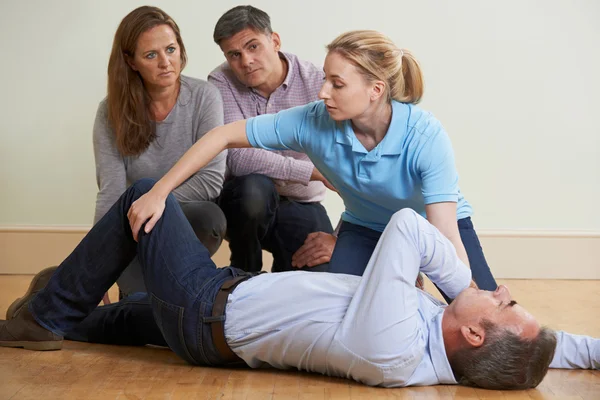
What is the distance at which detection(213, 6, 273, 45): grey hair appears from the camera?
9.07 ft

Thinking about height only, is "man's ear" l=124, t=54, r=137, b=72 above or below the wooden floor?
above

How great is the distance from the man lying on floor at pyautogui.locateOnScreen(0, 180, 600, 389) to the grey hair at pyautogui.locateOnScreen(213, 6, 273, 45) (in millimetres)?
761

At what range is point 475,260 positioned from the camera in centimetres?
248

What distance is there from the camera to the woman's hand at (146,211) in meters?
2.11

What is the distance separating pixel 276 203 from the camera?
294cm

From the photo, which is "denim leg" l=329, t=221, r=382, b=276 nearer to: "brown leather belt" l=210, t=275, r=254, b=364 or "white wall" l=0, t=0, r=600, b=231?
"brown leather belt" l=210, t=275, r=254, b=364

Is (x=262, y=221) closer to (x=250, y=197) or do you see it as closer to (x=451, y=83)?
(x=250, y=197)

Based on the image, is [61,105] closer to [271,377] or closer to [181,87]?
[181,87]

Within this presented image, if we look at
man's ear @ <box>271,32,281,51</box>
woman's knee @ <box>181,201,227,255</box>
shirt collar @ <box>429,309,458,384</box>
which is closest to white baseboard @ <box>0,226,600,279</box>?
woman's knee @ <box>181,201,227,255</box>

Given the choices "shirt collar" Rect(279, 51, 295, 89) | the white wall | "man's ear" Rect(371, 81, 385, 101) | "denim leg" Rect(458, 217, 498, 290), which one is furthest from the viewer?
the white wall

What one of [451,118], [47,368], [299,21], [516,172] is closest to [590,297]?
[516,172]


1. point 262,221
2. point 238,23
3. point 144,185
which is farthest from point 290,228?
point 144,185

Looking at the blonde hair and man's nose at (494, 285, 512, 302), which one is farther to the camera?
the blonde hair

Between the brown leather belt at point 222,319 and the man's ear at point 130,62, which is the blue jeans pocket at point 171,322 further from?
the man's ear at point 130,62
